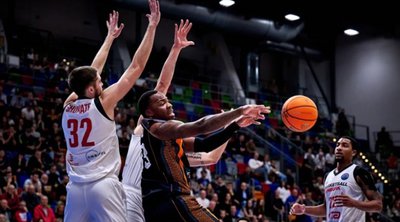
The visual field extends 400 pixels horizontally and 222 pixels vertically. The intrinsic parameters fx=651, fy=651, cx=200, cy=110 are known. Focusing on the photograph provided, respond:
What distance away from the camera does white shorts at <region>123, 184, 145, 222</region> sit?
558 centimetres

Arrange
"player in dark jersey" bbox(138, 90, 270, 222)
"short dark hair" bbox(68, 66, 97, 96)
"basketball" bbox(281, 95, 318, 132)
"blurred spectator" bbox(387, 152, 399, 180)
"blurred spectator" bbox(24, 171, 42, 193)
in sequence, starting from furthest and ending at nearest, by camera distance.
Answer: "blurred spectator" bbox(387, 152, 399, 180), "blurred spectator" bbox(24, 171, 42, 193), "basketball" bbox(281, 95, 318, 132), "short dark hair" bbox(68, 66, 97, 96), "player in dark jersey" bbox(138, 90, 270, 222)

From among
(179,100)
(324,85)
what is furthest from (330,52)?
(179,100)

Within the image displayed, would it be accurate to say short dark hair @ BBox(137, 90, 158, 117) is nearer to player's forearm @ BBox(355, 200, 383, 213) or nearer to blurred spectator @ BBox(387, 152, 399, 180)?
player's forearm @ BBox(355, 200, 383, 213)

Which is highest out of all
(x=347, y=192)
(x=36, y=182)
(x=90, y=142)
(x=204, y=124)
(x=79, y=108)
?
(x=79, y=108)

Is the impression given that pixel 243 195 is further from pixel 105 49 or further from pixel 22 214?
pixel 105 49

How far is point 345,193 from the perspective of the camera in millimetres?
7965

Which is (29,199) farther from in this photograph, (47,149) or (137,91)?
(137,91)

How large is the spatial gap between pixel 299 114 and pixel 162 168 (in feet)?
5.73

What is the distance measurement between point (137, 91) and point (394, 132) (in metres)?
12.9

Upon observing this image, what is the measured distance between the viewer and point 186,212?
5.16 meters

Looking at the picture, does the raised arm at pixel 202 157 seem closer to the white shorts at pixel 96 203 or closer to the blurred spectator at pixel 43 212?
the white shorts at pixel 96 203

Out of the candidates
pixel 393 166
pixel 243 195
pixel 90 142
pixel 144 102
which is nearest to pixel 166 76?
pixel 144 102

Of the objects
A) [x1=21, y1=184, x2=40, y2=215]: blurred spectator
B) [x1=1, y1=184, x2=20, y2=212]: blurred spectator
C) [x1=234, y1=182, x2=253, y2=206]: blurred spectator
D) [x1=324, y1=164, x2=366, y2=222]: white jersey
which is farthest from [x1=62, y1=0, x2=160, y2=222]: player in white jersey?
[x1=234, y1=182, x2=253, y2=206]: blurred spectator

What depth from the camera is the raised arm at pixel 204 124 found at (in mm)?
4902
